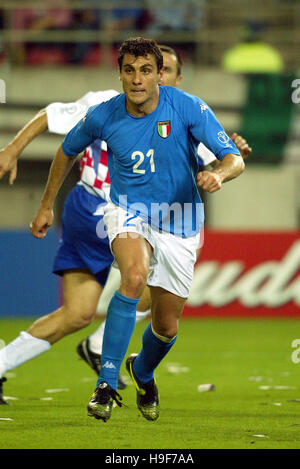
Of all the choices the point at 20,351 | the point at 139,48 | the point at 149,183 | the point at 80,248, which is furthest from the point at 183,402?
the point at 139,48

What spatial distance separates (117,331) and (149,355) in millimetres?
603

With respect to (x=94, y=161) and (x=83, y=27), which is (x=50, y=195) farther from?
(x=83, y=27)

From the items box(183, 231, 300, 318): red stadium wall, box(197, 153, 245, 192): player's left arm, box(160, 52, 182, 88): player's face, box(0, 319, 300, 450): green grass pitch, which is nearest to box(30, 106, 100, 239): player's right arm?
box(197, 153, 245, 192): player's left arm

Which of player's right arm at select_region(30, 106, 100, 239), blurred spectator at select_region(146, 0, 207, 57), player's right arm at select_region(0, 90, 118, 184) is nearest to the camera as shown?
player's right arm at select_region(30, 106, 100, 239)

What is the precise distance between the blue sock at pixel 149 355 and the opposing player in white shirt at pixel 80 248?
0.72m

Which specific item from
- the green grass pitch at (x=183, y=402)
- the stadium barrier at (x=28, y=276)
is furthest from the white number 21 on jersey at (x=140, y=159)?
the stadium barrier at (x=28, y=276)

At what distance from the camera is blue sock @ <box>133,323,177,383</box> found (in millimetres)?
5348

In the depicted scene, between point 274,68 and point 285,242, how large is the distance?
2.87 metres

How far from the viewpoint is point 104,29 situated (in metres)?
14.6

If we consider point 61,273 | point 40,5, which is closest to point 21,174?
point 40,5

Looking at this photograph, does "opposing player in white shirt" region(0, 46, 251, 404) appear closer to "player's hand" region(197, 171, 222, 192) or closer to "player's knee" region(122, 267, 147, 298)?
"player's knee" region(122, 267, 147, 298)

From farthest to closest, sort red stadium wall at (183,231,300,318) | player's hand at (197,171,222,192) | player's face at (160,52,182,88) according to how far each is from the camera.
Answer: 1. red stadium wall at (183,231,300,318)
2. player's face at (160,52,182,88)
3. player's hand at (197,171,222,192)

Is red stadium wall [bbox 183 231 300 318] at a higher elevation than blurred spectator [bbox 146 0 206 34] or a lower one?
lower

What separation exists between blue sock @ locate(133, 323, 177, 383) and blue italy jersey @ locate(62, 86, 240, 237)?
62 cm
